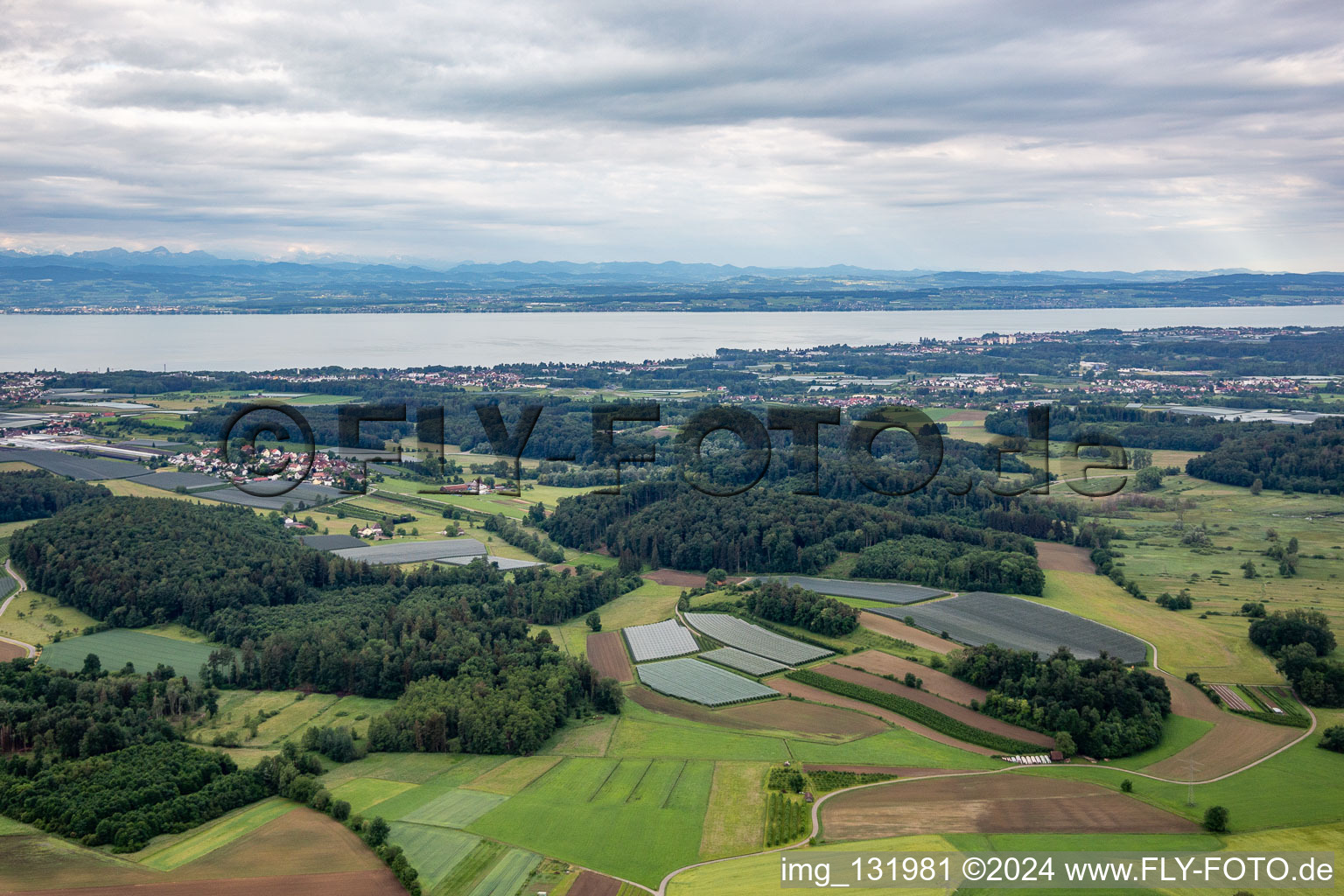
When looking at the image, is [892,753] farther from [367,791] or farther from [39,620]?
[39,620]

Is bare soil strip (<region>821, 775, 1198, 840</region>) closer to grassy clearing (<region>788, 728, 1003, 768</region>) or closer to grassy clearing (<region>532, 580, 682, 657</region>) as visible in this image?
grassy clearing (<region>788, 728, 1003, 768</region>)

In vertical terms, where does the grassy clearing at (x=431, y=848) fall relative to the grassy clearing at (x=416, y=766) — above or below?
above

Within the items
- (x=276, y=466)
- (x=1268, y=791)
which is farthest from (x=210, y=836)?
(x=276, y=466)

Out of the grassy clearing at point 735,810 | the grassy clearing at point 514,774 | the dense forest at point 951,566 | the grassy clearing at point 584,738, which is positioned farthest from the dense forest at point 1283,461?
the grassy clearing at point 514,774

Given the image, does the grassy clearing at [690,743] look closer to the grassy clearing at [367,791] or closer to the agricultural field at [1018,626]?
the grassy clearing at [367,791]

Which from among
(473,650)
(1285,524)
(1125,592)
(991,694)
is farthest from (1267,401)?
(473,650)

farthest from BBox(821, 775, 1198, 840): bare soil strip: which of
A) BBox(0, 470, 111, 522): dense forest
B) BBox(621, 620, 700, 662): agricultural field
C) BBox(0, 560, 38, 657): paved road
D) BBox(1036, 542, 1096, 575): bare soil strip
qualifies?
BBox(0, 470, 111, 522): dense forest
